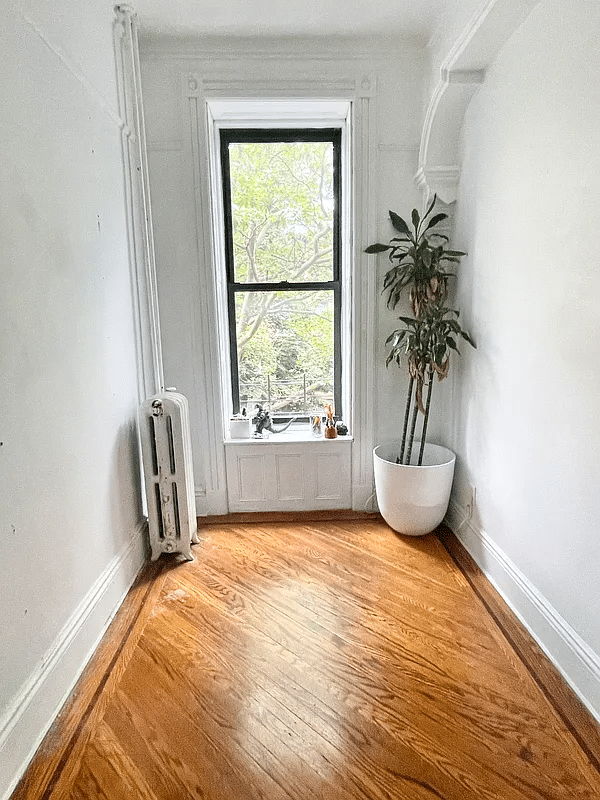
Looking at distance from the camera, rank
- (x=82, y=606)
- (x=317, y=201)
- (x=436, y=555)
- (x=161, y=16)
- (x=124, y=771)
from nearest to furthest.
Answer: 1. (x=124, y=771)
2. (x=82, y=606)
3. (x=161, y=16)
4. (x=436, y=555)
5. (x=317, y=201)

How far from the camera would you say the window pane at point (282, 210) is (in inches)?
123

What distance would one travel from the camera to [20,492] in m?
1.52

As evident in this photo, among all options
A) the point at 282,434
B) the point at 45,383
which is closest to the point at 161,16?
the point at 45,383

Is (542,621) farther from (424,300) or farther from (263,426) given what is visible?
(263,426)

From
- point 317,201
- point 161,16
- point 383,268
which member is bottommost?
point 383,268

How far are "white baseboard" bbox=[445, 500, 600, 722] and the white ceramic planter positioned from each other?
0.20 metres

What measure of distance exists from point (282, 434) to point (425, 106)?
2.16 meters

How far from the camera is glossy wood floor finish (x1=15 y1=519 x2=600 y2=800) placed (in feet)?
4.58

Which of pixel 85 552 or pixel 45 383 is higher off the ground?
pixel 45 383

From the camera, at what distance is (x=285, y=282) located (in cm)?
324

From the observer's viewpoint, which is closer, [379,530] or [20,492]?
[20,492]

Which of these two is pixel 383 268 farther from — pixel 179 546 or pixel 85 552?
pixel 85 552

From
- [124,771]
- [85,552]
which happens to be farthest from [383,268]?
[124,771]

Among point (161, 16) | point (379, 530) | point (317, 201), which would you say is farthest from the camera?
point (317, 201)
